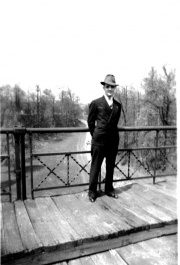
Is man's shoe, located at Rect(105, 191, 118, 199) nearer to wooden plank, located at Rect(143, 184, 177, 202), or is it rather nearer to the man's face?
wooden plank, located at Rect(143, 184, 177, 202)

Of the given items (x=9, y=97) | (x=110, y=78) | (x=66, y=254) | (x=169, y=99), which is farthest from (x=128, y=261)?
(x=169, y=99)

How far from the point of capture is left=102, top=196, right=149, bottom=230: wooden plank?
282 cm

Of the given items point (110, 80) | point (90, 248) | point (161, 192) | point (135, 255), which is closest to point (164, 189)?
point (161, 192)

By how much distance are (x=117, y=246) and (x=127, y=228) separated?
0.76 feet

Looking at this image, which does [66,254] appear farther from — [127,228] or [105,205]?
[105,205]

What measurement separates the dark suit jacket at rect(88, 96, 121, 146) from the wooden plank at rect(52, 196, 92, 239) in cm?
103

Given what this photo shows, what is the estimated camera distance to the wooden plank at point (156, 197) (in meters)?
3.44

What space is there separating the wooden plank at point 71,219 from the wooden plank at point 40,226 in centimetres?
31

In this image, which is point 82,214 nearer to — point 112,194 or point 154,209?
point 112,194

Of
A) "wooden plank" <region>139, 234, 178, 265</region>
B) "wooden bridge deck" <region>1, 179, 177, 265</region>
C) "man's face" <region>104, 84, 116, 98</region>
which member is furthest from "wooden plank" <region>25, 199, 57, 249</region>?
"man's face" <region>104, 84, 116, 98</region>

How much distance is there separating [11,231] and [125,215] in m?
1.47

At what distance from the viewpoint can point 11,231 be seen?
8.48 feet

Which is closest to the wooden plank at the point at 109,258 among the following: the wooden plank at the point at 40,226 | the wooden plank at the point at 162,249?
the wooden plank at the point at 162,249

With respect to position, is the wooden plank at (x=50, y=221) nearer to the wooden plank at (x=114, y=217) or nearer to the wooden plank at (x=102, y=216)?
the wooden plank at (x=102, y=216)
